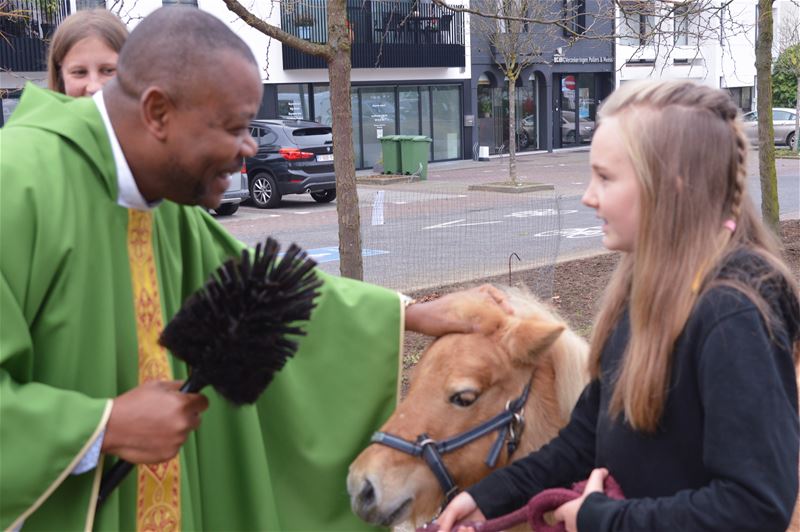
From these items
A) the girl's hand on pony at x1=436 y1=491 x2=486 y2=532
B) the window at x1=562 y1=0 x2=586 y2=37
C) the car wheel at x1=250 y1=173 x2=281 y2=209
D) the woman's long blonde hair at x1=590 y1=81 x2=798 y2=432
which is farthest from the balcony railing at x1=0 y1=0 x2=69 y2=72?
the woman's long blonde hair at x1=590 y1=81 x2=798 y2=432

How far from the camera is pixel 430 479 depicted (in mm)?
2520

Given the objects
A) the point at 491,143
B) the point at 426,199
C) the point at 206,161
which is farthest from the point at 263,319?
the point at 491,143

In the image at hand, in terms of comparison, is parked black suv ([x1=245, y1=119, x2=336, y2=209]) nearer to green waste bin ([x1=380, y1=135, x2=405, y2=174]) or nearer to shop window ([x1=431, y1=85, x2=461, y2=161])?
green waste bin ([x1=380, y1=135, x2=405, y2=174])

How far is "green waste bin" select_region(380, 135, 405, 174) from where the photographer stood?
2562 centimetres

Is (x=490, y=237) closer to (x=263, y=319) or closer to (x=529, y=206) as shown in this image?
(x=529, y=206)

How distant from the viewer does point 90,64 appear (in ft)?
13.1

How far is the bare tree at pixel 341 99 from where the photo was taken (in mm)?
5812

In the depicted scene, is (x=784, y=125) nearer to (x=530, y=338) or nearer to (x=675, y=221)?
(x=530, y=338)

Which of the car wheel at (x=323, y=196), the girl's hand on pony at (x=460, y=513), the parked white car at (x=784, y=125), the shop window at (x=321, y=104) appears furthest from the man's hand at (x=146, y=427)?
the parked white car at (x=784, y=125)

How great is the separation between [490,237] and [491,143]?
1008 inches

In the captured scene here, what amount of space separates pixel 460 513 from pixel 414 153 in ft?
→ 76.7

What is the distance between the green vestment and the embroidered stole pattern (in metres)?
0.03

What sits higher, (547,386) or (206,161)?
(206,161)

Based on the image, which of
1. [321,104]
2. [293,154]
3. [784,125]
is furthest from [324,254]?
[784,125]
